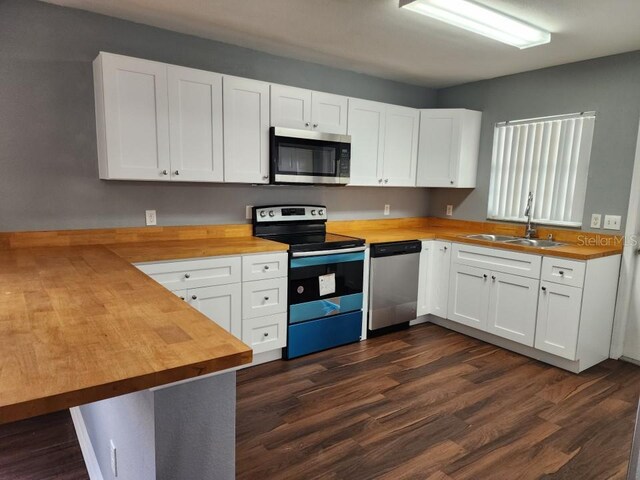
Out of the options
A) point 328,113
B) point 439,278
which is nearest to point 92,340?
point 328,113

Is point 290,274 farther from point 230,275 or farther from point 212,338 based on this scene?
point 212,338

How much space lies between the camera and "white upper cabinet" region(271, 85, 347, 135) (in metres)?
3.14

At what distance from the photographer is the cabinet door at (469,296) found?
3504 mm

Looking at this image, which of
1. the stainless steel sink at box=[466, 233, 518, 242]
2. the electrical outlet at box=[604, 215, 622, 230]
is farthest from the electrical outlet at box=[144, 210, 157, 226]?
the electrical outlet at box=[604, 215, 622, 230]

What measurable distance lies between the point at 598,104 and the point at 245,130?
2.80 m

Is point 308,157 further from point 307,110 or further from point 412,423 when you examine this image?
point 412,423

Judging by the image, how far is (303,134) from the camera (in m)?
3.20

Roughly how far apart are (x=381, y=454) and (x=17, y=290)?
5.80ft

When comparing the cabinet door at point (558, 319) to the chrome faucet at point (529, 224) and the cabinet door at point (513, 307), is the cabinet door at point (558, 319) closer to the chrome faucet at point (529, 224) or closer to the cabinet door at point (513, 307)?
the cabinet door at point (513, 307)

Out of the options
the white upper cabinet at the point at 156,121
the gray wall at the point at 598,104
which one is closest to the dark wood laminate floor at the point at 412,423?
the gray wall at the point at 598,104

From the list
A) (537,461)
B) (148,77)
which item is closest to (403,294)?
(537,461)

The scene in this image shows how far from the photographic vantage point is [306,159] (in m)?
3.28

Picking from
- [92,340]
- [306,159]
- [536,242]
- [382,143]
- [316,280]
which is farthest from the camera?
[382,143]

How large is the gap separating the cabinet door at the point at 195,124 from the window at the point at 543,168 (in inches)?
107
